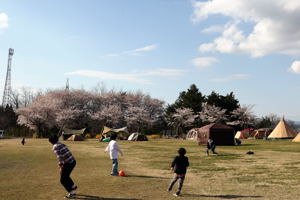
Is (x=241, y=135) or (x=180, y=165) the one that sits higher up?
(x=180, y=165)

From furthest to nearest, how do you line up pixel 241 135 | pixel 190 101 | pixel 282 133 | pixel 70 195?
pixel 190 101 → pixel 241 135 → pixel 282 133 → pixel 70 195

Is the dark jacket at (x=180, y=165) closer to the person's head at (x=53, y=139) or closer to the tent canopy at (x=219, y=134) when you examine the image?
the person's head at (x=53, y=139)

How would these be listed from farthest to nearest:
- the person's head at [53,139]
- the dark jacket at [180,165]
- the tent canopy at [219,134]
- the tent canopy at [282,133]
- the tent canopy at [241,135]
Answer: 1. the tent canopy at [241,135]
2. the tent canopy at [282,133]
3. the tent canopy at [219,134]
4. the dark jacket at [180,165]
5. the person's head at [53,139]

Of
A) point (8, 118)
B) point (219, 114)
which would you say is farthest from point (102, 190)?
point (8, 118)

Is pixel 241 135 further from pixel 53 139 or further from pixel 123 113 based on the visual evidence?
pixel 53 139

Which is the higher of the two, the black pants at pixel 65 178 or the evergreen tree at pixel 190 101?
the evergreen tree at pixel 190 101

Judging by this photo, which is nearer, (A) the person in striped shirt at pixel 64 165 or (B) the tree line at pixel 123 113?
(A) the person in striped shirt at pixel 64 165

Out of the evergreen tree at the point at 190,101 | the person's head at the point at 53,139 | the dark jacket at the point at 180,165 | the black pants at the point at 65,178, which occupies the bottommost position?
the black pants at the point at 65,178

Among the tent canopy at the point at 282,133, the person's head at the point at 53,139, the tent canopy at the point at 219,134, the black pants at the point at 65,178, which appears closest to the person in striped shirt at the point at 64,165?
the black pants at the point at 65,178

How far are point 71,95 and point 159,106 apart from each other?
21.5 meters

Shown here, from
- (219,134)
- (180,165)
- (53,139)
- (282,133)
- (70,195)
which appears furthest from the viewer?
(282,133)

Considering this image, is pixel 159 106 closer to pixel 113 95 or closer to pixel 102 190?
pixel 113 95

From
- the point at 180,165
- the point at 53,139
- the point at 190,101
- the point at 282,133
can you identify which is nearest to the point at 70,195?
the point at 53,139

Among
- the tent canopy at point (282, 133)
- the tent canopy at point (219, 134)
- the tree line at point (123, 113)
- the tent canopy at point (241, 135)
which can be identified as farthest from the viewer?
the tree line at point (123, 113)
